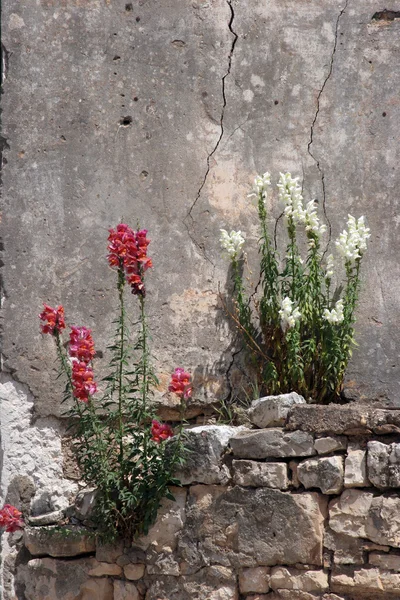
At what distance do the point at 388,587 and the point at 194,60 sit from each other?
3.23 meters

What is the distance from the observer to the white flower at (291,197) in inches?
221

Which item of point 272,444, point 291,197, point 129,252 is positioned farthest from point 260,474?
point 291,197

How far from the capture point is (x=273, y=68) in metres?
6.05

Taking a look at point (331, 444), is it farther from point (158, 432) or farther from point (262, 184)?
point (262, 184)

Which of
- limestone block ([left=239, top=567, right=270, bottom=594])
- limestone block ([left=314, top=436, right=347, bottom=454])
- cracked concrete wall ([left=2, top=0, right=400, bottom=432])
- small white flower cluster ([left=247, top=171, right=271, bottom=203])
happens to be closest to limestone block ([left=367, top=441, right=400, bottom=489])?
limestone block ([left=314, top=436, right=347, bottom=454])

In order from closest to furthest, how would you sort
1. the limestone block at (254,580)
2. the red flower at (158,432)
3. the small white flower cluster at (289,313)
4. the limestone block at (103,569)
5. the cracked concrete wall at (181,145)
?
the limestone block at (254,580), the red flower at (158,432), the limestone block at (103,569), the small white flower cluster at (289,313), the cracked concrete wall at (181,145)

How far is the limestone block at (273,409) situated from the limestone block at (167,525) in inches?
21.6

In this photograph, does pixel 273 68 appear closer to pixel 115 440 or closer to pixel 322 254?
pixel 322 254

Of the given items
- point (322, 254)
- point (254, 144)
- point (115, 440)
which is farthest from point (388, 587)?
point (254, 144)

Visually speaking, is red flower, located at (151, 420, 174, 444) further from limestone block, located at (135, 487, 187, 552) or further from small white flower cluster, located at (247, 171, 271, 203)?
small white flower cluster, located at (247, 171, 271, 203)

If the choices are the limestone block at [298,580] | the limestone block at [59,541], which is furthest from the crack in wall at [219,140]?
the limestone block at [298,580]

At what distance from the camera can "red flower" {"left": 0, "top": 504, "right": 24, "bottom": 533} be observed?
17.3ft

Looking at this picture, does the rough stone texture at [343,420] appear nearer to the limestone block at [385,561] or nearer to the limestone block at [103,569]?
the limestone block at [385,561]

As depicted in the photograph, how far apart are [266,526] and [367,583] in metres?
0.55
